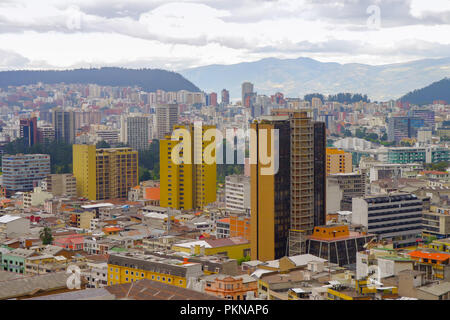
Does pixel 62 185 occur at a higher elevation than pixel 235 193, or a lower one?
lower

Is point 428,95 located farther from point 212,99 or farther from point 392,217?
point 392,217

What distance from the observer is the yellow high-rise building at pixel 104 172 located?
521 inches

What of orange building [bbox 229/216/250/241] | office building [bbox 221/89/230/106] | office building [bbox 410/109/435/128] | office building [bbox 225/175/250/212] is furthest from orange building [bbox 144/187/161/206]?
office building [bbox 410/109/435/128]

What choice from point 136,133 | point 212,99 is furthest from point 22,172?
point 212,99

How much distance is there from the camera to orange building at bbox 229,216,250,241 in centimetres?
815

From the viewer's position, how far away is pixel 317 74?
10.8 meters

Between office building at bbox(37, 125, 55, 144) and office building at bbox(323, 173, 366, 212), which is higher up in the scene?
office building at bbox(37, 125, 55, 144)

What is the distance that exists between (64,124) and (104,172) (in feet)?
26.0

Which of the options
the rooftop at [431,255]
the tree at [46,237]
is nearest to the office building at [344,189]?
the tree at [46,237]

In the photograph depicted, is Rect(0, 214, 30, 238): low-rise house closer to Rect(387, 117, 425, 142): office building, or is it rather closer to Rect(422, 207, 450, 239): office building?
Rect(422, 207, 450, 239): office building

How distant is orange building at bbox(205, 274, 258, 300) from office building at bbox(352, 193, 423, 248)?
10.4 feet

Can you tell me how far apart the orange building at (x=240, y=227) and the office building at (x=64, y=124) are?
1257 cm

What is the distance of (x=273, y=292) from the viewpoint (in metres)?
4.94

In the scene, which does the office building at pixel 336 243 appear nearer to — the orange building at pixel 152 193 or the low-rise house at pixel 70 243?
the low-rise house at pixel 70 243
